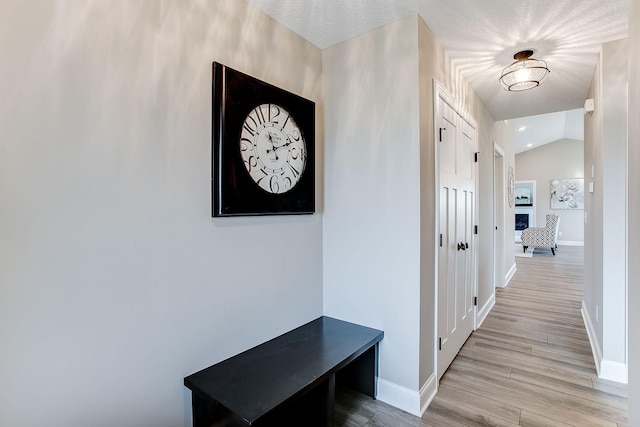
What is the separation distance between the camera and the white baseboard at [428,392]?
185 cm

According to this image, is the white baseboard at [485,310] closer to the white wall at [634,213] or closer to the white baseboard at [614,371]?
the white baseboard at [614,371]

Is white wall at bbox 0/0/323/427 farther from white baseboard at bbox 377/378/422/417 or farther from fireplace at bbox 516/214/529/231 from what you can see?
fireplace at bbox 516/214/529/231

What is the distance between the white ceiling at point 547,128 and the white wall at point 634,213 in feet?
18.7

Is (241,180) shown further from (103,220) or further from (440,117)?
(440,117)

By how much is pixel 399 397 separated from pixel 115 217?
5.90 ft

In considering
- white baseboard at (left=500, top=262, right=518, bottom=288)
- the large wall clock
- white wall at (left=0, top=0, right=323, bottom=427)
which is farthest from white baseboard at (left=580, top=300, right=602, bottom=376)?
white wall at (left=0, top=0, right=323, bottom=427)

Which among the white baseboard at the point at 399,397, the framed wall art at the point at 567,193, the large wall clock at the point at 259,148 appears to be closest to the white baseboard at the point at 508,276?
the white baseboard at the point at 399,397

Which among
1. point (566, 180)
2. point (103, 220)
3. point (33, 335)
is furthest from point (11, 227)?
point (566, 180)

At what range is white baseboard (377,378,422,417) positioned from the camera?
71.8 inches

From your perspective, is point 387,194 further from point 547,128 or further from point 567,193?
point 567,193

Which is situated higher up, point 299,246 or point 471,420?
point 299,246

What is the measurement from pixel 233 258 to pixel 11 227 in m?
0.85

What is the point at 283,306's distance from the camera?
1.89 metres

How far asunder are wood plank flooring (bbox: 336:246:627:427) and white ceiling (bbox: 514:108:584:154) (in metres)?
4.58
